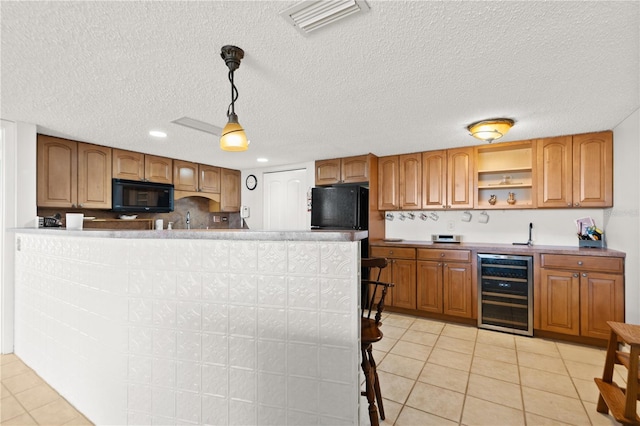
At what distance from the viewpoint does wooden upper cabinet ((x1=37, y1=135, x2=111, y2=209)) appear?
9.95 feet

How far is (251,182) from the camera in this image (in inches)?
211

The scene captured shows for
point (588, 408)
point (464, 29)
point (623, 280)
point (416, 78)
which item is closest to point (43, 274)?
point (416, 78)

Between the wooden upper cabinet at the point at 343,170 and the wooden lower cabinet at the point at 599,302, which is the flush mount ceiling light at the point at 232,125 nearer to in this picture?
the wooden upper cabinet at the point at 343,170

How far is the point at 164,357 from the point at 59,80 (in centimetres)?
192

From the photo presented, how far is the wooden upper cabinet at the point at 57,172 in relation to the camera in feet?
9.89

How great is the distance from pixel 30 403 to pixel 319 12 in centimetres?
292

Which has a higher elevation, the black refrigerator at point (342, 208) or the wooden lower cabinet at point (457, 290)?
the black refrigerator at point (342, 208)

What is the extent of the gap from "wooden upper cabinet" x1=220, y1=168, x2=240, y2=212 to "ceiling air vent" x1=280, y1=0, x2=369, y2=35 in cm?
415

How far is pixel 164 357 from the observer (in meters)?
1.32

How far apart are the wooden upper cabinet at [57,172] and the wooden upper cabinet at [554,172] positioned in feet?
17.4

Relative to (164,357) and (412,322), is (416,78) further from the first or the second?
(412,322)

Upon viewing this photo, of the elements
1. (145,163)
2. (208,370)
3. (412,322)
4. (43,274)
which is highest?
(145,163)

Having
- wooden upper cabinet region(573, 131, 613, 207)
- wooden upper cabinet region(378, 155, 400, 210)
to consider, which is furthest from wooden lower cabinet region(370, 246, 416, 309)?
wooden upper cabinet region(573, 131, 613, 207)

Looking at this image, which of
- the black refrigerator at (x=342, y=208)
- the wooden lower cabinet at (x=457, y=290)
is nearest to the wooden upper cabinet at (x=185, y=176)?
the black refrigerator at (x=342, y=208)
